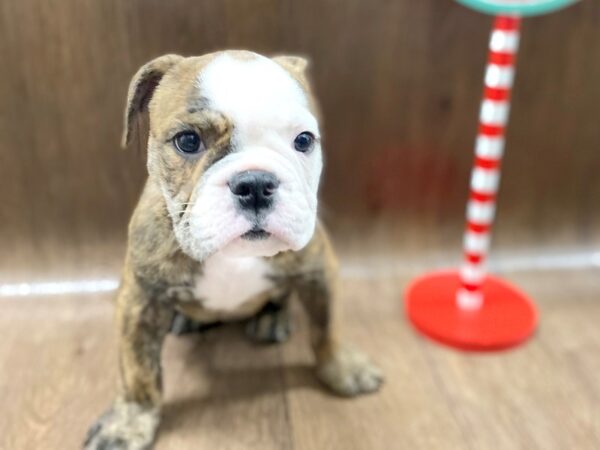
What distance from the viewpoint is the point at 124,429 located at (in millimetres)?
1064

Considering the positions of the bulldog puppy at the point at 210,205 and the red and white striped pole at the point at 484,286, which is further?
the red and white striped pole at the point at 484,286

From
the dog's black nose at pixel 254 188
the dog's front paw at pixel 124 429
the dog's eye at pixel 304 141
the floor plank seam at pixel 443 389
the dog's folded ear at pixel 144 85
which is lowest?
the floor plank seam at pixel 443 389

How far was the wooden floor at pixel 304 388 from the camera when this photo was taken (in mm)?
1104

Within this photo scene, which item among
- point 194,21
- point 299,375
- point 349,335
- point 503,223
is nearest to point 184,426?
point 299,375

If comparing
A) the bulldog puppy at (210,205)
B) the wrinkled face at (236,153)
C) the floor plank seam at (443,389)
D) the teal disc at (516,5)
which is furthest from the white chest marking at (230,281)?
the teal disc at (516,5)

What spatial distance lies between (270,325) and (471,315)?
377 mm

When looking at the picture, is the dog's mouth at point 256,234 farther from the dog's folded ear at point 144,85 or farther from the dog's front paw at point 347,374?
the dog's front paw at point 347,374

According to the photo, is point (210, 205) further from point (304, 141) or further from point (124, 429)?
point (124, 429)

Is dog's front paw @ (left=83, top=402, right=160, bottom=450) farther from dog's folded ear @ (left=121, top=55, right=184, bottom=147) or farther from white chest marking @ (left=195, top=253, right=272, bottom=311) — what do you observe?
dog's folded ear @ (left=121, top=55, right=184, bottom=147)

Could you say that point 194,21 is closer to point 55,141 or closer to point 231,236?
point 55,141

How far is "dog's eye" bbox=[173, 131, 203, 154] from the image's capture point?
0.86m

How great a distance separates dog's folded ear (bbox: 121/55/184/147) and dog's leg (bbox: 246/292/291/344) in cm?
49

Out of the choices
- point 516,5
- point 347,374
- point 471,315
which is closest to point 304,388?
point 347,374

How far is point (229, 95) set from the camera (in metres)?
0.82
